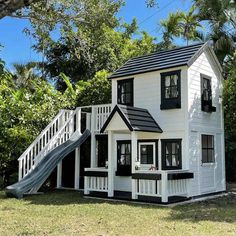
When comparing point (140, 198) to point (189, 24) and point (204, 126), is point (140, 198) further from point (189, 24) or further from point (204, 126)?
point (189, 24)

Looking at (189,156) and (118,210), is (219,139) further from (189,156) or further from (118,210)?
(118,210)

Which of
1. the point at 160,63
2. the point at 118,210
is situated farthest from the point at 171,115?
the point at 118,210

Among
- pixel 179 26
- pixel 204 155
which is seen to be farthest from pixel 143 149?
pixel 179 26

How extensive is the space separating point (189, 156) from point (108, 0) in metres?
6.14

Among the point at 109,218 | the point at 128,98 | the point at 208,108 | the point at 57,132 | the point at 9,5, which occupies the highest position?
the point at 128,98

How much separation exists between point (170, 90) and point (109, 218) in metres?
6.32

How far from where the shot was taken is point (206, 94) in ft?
48.3

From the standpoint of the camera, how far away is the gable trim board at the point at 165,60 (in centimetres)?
1376

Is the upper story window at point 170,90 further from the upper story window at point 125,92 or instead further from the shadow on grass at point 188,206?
the shadow on grass at point 188,206

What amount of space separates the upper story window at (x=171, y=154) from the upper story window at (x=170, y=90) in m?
1.33

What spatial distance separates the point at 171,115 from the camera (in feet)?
45.2

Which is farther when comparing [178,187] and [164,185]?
[178,187]

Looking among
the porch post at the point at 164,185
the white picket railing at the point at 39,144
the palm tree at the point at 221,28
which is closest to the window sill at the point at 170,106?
the porch post at the point at 164,185

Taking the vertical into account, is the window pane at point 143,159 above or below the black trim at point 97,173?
above
